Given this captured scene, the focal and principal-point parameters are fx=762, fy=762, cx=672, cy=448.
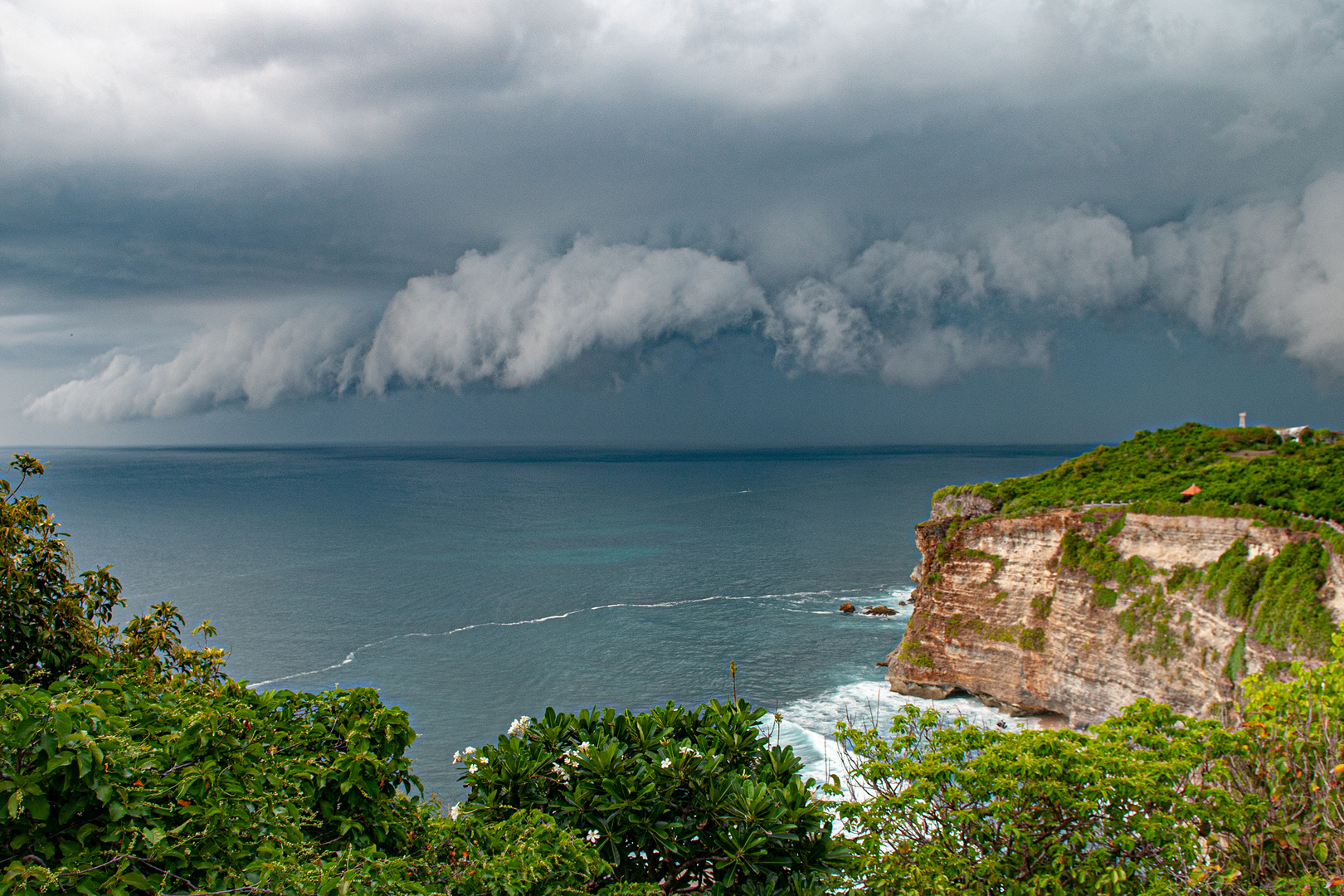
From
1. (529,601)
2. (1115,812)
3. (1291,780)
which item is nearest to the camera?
(1115,812)

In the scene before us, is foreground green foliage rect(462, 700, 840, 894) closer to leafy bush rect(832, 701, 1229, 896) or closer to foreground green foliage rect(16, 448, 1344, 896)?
foreground green foliage rect(16, 448, 1344, 896)

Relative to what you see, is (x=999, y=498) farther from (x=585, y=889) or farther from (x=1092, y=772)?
(x=585, y=889)

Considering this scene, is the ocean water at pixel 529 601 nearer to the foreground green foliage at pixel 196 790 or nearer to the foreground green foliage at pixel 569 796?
the foreground green foliage at pixel 569 796

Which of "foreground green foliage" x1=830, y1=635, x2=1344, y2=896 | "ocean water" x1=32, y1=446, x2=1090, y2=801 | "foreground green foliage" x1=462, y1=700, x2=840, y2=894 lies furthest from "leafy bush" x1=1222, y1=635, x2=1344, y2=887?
"ocean water" x1=32, y1=446, x2=1090, y2=801

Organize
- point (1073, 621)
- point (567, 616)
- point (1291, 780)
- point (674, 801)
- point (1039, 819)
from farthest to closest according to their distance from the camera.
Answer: point (567, 616)
point (1073, 621)
point (1291, 780)
point (1039, 819)
point (674, 801)

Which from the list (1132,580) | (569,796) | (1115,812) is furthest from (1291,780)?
(1132,580)

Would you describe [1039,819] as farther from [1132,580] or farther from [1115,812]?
[1132,580]

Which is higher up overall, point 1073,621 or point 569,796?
point 569,796
